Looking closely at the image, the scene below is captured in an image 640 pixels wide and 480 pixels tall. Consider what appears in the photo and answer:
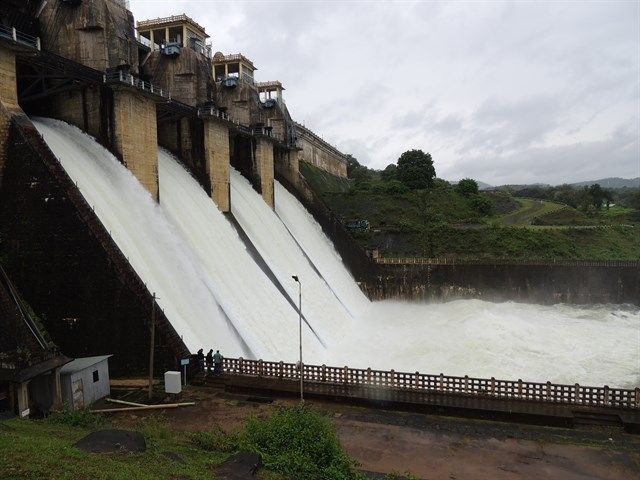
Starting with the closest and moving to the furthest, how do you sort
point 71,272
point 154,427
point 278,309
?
point 154,427 < point 71,272 < point 278,309

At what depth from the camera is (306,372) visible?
52.2 ft

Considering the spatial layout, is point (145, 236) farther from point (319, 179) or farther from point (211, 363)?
point (319, 179)

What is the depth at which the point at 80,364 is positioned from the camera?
13.7m

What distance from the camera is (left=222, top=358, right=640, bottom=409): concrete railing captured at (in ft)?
44.7

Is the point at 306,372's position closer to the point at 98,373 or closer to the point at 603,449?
the point at 98,373

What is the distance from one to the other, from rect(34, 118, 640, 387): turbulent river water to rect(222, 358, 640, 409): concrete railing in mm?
2312

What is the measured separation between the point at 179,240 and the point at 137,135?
222 inches

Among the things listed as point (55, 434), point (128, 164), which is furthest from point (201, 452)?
point (128, 164)

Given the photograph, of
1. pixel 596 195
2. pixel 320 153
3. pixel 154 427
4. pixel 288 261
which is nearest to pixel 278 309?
pixel 288 261

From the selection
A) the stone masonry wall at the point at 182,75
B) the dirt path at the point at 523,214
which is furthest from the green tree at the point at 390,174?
the stone masonry wall at the point at 182,75

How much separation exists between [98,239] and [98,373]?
159 inches

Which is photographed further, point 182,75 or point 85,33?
point 182,75

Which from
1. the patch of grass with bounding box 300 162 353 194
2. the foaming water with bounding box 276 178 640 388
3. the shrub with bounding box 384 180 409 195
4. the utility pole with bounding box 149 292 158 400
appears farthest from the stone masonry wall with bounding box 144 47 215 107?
the shrub with bounding box 384 180 409 195

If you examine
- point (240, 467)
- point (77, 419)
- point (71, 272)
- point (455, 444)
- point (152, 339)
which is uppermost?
point (71, 272)
